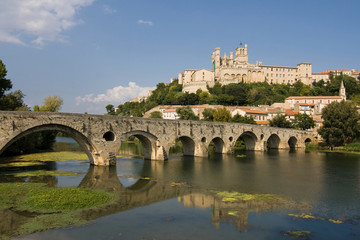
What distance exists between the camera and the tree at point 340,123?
51.6m

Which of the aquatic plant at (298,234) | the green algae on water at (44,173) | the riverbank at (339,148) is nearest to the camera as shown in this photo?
the aquatic plant at (298,234)

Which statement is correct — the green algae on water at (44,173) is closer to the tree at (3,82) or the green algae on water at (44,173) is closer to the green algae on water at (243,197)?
the green algae on water at (243,197)

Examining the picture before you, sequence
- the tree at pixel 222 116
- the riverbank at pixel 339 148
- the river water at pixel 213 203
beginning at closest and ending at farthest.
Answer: the river water at pixel 213 203
the riverbank at pixel 339 148
the tree at pixel 222 116

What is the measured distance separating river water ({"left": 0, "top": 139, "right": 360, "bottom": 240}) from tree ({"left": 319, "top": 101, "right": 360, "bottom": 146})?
25959mm

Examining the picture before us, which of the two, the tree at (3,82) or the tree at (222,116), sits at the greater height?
the tree at (3,82)

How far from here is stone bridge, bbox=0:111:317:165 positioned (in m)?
22.2

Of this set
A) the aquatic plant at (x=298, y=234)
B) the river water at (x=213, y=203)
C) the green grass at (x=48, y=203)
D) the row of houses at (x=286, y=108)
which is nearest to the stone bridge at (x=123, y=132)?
the river water at (x=213, y=203)

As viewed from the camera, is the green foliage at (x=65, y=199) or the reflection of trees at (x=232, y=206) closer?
the reflection of trees at (x=232, y=206)

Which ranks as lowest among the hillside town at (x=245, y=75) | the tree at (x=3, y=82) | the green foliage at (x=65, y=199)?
the green foliage at (x=65, y=199)

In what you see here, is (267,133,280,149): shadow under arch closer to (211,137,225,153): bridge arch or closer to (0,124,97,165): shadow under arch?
(211,137,225,153): bridge arch

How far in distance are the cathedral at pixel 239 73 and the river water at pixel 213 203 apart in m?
77.5

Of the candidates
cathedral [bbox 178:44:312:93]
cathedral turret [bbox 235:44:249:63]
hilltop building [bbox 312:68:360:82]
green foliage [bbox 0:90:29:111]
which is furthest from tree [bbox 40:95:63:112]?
hilltop building [bbox 312:68:360:82]

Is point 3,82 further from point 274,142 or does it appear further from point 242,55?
point 242,55

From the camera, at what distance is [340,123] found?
169 feet
